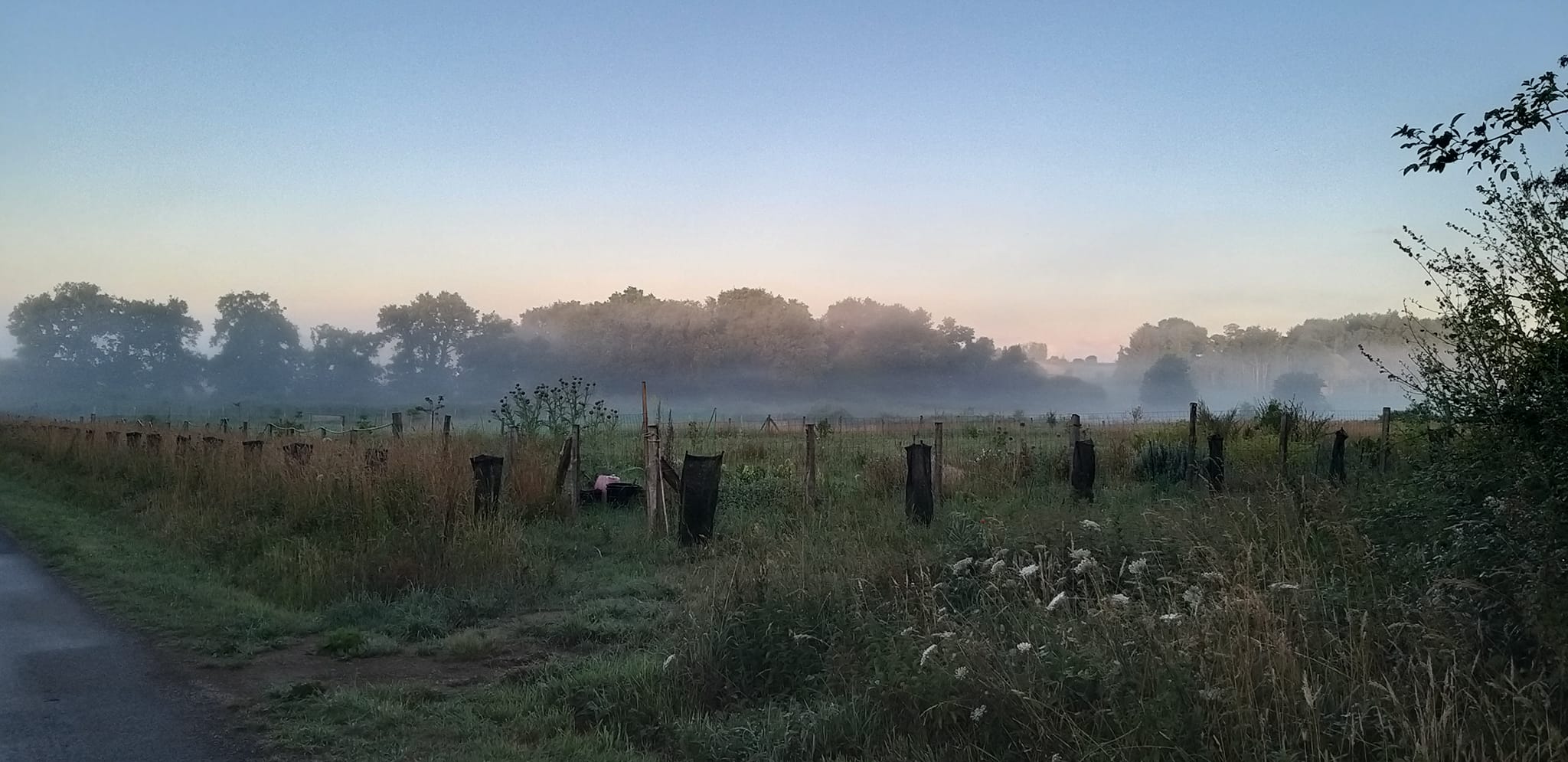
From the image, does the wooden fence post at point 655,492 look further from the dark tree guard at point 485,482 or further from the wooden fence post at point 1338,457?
the wooden fence post at point 1338,457

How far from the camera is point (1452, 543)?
509cm

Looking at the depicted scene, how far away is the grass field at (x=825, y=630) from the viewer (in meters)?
4.43

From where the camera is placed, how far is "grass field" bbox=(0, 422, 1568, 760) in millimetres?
4430

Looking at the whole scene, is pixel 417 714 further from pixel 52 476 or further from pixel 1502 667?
pixel 52 476

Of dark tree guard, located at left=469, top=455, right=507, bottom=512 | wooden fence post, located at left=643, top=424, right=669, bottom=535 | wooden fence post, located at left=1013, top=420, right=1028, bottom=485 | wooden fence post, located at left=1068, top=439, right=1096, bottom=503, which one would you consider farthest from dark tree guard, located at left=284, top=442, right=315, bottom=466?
wooden fence post, located at left=1013, top=420, right=1028, bottom=485

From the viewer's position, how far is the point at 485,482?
12.0m

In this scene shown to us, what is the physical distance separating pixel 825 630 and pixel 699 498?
207 inches

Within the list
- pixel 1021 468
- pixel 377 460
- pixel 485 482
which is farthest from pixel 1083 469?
pixel 377 460

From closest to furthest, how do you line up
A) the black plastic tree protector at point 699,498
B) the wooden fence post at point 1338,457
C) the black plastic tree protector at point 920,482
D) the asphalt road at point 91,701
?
1. the asphalt road at point 91,701
2. the black plastic tree protector at point 699,498
3. the black plastic tree protector at point 920,482
4. the wooden fence post at point 1338,457

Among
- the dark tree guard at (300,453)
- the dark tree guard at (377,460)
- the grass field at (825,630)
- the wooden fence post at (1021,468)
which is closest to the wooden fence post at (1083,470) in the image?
the grass field at (825,630)

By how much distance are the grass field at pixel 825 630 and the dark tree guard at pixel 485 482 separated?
0.22 metres

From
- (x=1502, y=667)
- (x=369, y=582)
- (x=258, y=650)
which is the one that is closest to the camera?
(x=1502, y=667)

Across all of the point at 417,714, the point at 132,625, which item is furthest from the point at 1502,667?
the point at 132,625

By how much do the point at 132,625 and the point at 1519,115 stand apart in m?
10.4
